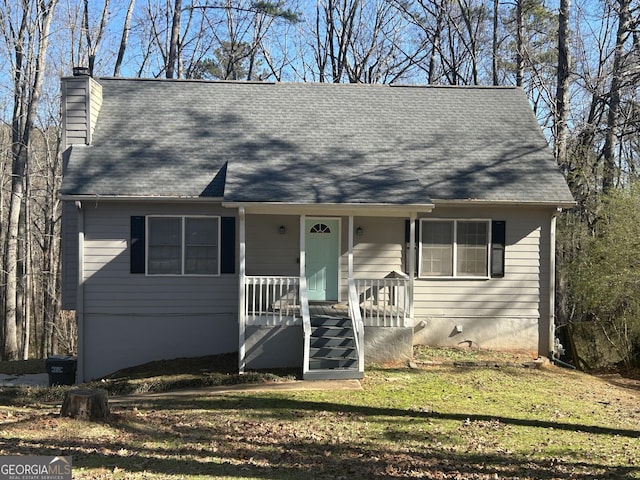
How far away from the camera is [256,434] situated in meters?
7.07

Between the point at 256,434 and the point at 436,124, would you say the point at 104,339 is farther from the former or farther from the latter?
the point at 436,124

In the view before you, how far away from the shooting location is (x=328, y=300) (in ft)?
41.1

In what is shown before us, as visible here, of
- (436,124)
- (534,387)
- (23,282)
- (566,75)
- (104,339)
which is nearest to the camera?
(534,387)

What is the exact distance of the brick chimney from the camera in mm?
12664

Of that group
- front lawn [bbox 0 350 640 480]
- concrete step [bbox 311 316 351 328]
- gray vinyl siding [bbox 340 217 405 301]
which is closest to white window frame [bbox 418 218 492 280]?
gray vinyl siding [bbox 340 217 405 301]

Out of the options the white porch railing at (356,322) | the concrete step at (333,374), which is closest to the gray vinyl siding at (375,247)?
the white porch railing at (356,322)

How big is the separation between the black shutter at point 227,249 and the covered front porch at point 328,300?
0.32m

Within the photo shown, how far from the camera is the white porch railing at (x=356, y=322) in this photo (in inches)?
399

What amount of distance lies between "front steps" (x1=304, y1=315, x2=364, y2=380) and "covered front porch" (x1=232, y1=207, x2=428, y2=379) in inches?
0.7

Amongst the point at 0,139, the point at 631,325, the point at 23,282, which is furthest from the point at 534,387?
the point at 0,139

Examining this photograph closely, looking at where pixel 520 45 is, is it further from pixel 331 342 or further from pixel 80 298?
pixel 80 298

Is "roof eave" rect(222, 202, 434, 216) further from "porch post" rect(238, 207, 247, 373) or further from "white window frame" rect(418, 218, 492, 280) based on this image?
"white window frame" rect(418, 218, 492, 280)

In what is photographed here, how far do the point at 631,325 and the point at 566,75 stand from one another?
7.60 m

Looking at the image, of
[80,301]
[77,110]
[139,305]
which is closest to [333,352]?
[139,305]
